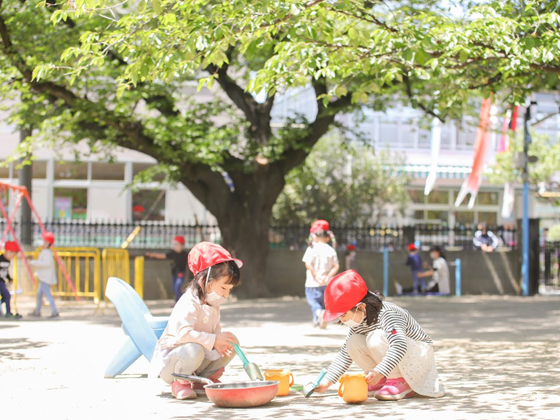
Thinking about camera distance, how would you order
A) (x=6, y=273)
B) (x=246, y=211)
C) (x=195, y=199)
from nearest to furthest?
(x=6, y=273) → (x=246, y=211) → (x=195, y=199)

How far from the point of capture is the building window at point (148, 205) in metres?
28.2

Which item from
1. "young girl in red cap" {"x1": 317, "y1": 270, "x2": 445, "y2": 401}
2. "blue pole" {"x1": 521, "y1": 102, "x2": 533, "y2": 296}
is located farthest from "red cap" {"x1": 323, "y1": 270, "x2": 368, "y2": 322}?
"blue pole" {"x1": 521, "y1": 102, "x2": 533, "y2": 296}

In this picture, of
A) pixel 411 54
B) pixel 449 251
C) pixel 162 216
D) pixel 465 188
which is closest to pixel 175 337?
pixel 411 54

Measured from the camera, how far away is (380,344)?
5762 mm

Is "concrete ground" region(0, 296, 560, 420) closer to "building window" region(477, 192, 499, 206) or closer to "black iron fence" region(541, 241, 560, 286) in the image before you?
"black iron fence" region(541, 241, 560, 286)

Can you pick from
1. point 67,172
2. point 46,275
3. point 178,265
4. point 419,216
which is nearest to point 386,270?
point 178,265

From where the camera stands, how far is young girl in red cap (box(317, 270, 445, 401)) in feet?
18.4

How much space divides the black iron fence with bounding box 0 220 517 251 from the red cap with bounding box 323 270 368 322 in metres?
13.6

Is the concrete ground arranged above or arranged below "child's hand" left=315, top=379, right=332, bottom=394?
below

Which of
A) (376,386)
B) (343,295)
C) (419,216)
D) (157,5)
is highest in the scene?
(157,5)

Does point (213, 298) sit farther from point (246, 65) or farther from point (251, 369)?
point (246, 65)

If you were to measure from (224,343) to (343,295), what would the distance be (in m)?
1.00

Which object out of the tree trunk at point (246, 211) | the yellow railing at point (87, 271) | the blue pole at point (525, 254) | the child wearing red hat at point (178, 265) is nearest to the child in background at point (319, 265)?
the child wearing red hat at point (178, 265)

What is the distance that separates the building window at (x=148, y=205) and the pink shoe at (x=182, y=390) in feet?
73.3
